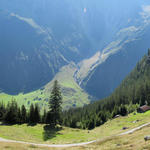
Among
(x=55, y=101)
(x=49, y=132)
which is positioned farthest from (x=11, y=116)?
(x=49, y=132)

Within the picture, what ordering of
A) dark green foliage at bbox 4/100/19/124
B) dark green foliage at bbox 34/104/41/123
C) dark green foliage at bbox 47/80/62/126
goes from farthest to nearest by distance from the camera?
dark green foliage at bbox 34/104/41/123, dark green foliage at bbox 4/100/19/124, dark green foliage at bbox 47/80/62/126

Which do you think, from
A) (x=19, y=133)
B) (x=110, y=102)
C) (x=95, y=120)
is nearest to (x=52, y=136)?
(x=19, y=133)

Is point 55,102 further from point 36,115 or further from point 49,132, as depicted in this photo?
point 36,115

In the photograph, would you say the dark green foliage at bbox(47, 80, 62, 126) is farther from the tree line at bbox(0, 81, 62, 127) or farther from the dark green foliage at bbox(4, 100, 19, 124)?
the dark green foliage at bbox(4, 100, 19, 124)

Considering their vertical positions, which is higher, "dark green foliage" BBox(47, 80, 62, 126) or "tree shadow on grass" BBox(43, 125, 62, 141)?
"dark green foliage" BBox(47, 80, 62, 126)

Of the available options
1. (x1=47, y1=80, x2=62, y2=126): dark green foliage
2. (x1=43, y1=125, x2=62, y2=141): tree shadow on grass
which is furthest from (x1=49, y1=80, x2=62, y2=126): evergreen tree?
(x1=43, y1=125, x2=62, y2=141): tree shadow on grass

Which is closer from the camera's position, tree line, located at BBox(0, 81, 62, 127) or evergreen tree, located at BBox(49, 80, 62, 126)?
evergreen tree, located at BBox(49, 80, 62, 126)

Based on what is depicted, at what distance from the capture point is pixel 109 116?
110500mm

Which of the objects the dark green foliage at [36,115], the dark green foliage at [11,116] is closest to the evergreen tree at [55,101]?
the dark green foliage at [36,115]

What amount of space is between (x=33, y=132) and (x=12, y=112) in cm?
2565

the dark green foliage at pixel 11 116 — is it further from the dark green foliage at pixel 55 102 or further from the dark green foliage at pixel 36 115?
the dark green foliage at pixel 55 102

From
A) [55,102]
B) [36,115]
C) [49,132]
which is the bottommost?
[49,132]

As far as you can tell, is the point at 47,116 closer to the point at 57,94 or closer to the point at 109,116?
the point at 57,94

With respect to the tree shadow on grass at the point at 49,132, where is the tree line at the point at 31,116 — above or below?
above
